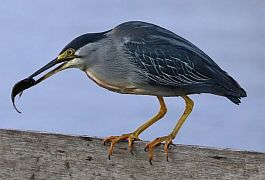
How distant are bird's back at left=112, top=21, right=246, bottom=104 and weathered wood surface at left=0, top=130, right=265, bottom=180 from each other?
0.44 meters

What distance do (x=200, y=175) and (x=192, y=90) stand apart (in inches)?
20.6

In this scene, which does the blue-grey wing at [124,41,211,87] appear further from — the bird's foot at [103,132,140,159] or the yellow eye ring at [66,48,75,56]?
the bird's foot at [103,132,140,159]

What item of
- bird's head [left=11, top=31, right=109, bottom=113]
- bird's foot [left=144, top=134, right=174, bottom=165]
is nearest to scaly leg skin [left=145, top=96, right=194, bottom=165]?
bird's foot [left=144, top=134, right=174, bottom=165]

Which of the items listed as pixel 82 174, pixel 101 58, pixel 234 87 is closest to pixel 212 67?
pixel 234 87

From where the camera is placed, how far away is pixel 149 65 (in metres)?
1.91

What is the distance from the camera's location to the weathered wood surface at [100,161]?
146 cm

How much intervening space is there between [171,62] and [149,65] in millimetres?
86

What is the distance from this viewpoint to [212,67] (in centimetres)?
193

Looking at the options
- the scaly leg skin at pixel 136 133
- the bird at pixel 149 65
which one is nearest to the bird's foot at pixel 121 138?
the scaly leg skin at pixel 136 133

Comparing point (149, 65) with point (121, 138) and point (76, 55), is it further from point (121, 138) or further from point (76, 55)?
point (121, 138)

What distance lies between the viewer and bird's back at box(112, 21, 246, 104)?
1.90m

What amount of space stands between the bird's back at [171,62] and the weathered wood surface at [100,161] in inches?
17.4

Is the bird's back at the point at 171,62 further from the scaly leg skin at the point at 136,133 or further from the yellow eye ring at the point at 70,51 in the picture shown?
Result: the yellow eye ring at the point at 70,51

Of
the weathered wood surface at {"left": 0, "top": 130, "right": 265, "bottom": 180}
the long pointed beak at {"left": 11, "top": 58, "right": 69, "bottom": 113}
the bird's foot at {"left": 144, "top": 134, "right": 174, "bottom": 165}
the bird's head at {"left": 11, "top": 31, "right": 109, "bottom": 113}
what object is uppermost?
the bird's head at {"left": 11, "top": 31, "right": 109, "bottom": 113}
